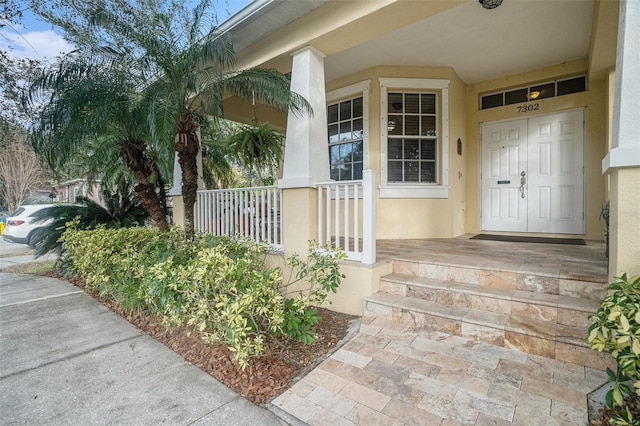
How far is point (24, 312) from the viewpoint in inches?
141

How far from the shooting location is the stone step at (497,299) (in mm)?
2232

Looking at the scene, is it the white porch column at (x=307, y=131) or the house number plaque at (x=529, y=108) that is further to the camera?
the house number plaque at (x=529, y=108)

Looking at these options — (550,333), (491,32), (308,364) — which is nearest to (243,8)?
(491,32)

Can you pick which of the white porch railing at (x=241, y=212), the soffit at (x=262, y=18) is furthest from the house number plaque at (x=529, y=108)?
the white porch railing at (x=241, y=212)

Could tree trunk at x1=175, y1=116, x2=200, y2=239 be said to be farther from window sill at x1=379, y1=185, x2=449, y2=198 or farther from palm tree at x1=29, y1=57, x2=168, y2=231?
window sill at x1=379, y1=185, x2=449, y2=198

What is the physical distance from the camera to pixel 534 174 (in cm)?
501

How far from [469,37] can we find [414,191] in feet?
7.40

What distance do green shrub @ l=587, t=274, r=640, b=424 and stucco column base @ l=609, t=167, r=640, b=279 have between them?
32 cm

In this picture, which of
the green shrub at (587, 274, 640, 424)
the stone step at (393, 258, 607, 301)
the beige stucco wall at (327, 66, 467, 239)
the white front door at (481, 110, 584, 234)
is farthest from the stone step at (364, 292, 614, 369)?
the white front door at (481, 110, 584, 234)

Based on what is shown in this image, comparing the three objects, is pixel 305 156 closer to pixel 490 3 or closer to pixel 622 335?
pixel 490 3

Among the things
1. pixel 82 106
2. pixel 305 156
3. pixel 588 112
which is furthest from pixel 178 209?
pixel 588 112

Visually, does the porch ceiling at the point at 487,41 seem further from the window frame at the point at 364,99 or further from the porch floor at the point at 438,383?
the porch floor at the point at 438,383

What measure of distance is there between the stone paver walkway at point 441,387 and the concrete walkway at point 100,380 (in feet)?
1.37

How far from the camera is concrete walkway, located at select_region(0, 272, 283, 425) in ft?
5.86
